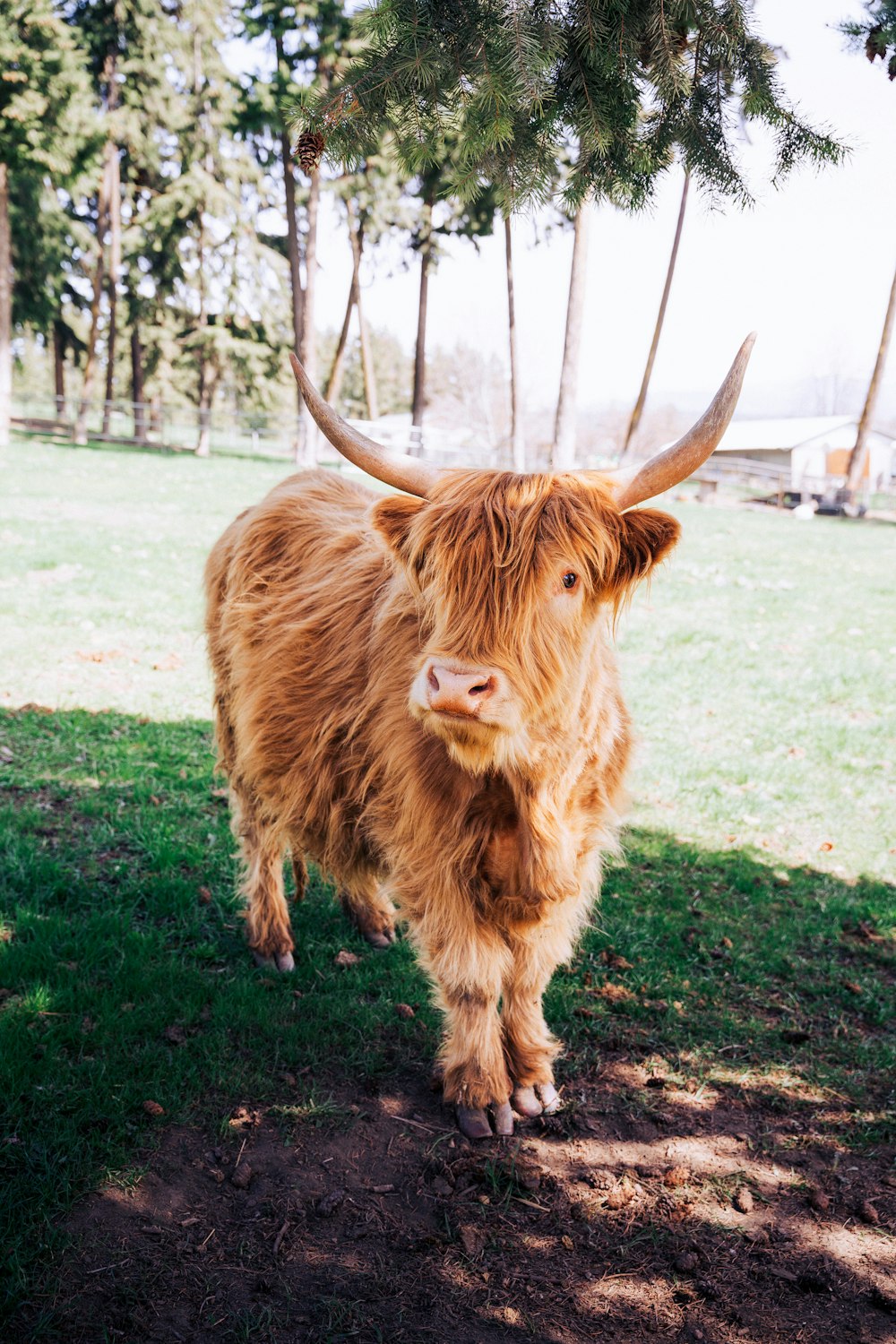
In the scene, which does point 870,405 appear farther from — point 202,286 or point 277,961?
point 277,961

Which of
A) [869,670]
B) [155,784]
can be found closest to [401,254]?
[869,670]

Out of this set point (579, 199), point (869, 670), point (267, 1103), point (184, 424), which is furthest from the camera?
point (184, 424)

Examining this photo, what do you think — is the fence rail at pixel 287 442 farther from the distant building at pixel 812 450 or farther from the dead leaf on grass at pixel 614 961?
the dead leaf on grass at pixel 614 961

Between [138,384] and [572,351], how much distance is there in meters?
22.7

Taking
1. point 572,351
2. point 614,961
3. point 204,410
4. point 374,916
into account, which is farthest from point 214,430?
point 614,961

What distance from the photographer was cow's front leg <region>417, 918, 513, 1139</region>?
2.83m

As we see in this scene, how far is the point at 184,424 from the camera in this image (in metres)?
37.0

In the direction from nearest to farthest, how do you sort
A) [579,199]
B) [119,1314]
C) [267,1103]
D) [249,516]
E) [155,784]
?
[119,1314] < [267,1103] < [579,199] < [249,516] < [155,784]

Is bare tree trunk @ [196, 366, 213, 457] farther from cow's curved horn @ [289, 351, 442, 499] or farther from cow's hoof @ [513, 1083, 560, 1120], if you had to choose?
cow's hoof @ [513, 1083, 560, 1120]

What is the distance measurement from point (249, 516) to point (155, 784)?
188cm

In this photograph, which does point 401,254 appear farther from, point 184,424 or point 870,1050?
point 870,1050

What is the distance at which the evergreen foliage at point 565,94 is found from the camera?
2629 millimetres

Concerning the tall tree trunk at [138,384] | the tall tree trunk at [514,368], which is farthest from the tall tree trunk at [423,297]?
the tall tree trunk at [138,384]

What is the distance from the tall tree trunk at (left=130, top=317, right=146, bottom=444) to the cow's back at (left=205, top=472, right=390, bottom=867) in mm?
29785
